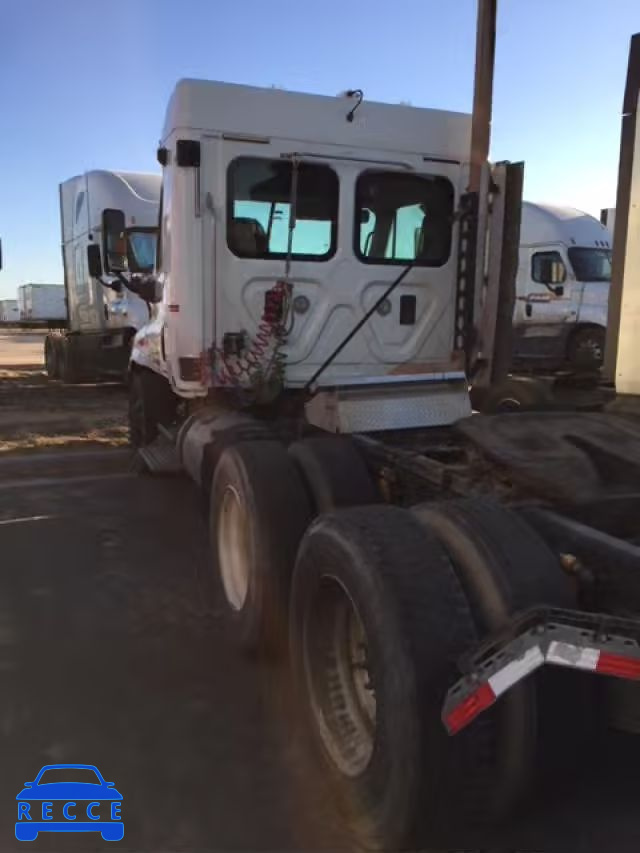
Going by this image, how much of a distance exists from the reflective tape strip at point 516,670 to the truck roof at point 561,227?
13.2m

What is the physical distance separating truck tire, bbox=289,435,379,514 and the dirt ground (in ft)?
20.8

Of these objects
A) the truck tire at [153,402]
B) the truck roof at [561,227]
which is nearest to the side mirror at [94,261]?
the truck tire at [153,402]

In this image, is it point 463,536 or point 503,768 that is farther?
point 463,536

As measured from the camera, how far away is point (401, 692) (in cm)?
215

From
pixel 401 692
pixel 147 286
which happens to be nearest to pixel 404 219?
pixel 147 286

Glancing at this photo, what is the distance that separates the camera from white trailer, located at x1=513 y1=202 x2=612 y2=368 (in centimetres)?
1395

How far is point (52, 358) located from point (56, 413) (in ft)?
18.0

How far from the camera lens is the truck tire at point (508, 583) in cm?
215

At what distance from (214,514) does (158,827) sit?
206cm

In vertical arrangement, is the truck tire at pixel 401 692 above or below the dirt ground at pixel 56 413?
above

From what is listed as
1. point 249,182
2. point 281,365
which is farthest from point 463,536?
point 249,182

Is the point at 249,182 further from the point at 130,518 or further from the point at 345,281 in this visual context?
the point at 130,518

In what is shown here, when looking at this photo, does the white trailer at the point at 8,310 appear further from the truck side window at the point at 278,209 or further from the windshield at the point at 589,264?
the truck side window at the point at 278,209

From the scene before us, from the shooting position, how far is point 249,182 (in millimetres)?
5133
